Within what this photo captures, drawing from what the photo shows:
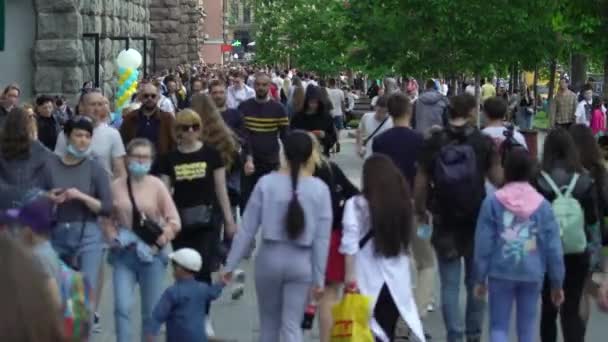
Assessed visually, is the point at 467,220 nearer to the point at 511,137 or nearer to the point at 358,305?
the point at 511,137

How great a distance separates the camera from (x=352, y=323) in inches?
334

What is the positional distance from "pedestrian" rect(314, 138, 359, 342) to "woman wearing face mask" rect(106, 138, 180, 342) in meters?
1.00

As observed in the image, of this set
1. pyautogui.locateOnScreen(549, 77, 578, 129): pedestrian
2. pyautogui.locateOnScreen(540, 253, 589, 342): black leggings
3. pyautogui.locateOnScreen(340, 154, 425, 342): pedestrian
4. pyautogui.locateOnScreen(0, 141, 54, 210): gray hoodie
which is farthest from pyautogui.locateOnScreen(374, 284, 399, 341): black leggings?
pyautogui.locateOnScreen(549, 77, 578, 129): pedestrian

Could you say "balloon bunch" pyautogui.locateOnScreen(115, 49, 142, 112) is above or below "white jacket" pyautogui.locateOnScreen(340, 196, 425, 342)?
below

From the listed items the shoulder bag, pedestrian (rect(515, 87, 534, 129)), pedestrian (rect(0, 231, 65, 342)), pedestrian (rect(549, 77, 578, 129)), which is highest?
pedestrian (rect(0, 231, 65, 342))

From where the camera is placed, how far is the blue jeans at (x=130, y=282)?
32.7 ft

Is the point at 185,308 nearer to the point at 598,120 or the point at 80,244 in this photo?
the point at 80,244

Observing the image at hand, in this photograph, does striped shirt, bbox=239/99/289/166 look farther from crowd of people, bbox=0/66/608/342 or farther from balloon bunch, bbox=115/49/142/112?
balloon bunch, bbox=115/49/142/112

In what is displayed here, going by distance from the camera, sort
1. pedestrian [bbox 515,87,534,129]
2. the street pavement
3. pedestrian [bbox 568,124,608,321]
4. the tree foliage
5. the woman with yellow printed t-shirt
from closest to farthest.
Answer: pedestrian [bbox 568,124,608,321], the woman with yellow printed t-shirt, the street pavement, the tree foliage, pedestrian [bbox 515,87,534,129]

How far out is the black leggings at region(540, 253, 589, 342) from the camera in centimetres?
972

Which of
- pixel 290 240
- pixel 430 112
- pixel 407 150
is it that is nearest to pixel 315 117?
pixel 430 112

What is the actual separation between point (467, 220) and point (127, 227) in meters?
2.16

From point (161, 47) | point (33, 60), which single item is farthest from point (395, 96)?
point (161, 47)

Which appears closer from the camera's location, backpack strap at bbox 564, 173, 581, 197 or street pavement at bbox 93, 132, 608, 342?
backpack strap at bbox 564, 173, 581, 197
